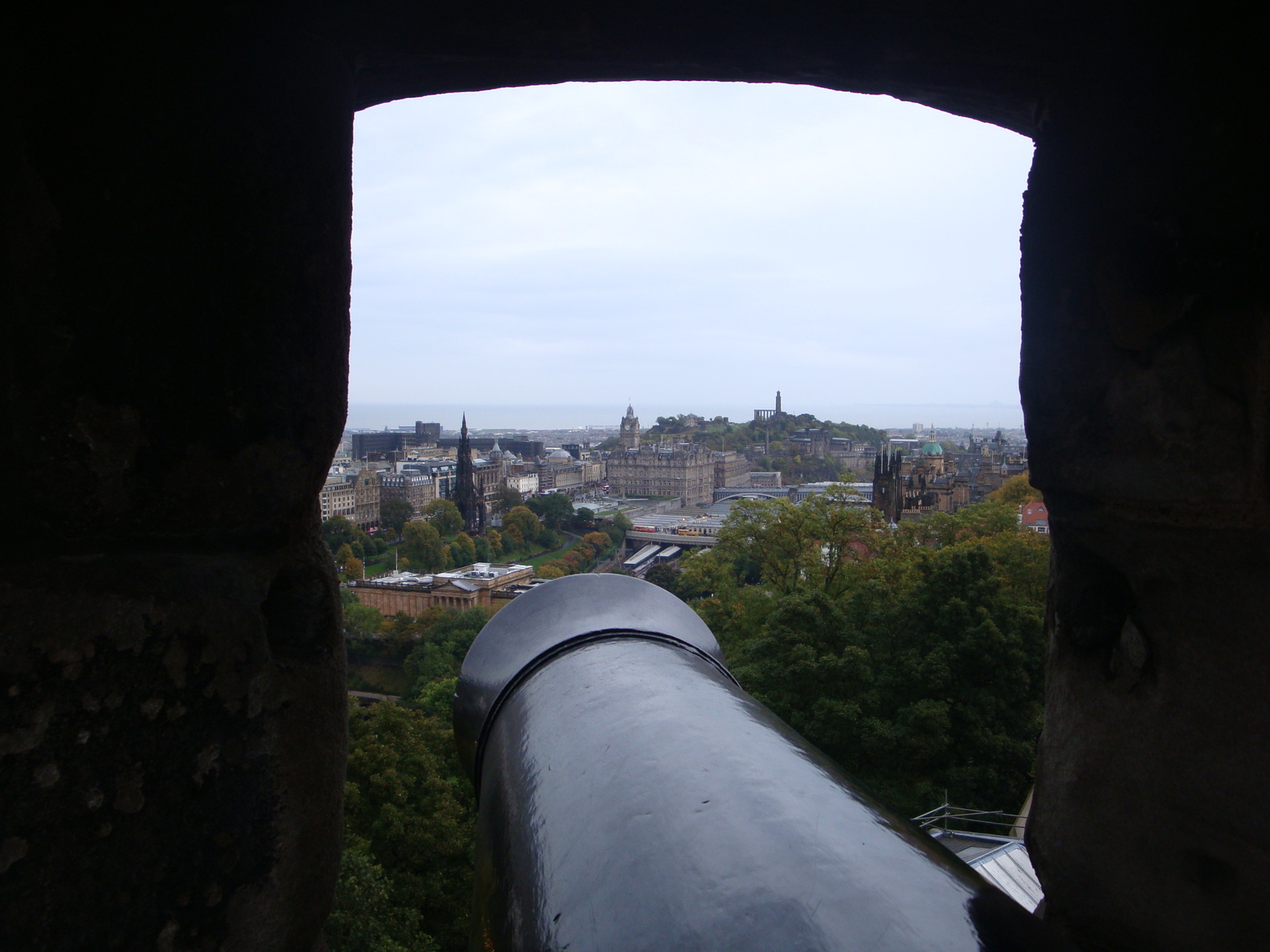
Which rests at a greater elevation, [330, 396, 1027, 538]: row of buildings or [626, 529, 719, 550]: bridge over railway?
[330, 396, 1027, 538]: row of buildings

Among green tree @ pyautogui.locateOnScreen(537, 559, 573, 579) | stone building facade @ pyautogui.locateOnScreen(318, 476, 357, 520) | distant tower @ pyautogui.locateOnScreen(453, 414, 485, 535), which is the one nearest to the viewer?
green tree @ pyautogui.locateOnScreen(537, 559, 573, 579)

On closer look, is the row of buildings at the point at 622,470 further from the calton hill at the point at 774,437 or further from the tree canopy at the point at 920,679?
the tree canopy at the point at 920,679

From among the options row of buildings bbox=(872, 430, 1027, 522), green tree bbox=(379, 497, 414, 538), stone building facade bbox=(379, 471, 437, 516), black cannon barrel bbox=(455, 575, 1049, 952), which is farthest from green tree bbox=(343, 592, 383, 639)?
stone building facade bbox=(379, 471, 437, 516)

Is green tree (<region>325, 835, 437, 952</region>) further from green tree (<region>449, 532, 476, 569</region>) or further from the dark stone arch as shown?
green tree (<region>449, 532, 476, 569</region>)

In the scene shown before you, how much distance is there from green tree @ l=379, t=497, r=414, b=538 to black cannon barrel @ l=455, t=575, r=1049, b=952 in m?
46.7

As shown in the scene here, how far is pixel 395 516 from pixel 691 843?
49.4 metres

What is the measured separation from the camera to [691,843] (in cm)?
92

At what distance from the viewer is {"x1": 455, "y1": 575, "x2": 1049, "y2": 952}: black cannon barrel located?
80 centimetres

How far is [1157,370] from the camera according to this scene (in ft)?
3.09

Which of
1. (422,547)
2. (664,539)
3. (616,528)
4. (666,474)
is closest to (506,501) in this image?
(616,528)

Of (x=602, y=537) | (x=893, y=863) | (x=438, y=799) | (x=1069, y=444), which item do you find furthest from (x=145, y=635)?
(x=602, y=537)

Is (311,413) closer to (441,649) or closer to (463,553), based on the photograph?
(441,649)

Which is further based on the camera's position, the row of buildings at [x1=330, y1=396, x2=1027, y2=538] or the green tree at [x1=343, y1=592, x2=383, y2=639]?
the row of buildings at [x1=330, y1=396, x2=1027, y2=538]

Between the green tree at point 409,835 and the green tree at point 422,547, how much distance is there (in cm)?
2916
